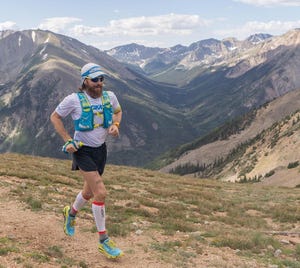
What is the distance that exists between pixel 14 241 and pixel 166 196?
13982 mm

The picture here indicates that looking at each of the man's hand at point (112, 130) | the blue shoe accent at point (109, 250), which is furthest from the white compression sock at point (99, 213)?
the man's hand at point (112, 130)

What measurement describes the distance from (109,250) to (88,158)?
2657 millimetres

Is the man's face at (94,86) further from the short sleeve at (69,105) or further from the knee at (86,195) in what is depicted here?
the knee at (86,195)

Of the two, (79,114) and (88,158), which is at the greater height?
(79,114)

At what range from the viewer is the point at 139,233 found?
1384 centimetres

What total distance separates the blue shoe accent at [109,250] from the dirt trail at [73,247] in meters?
Answer: 0.17

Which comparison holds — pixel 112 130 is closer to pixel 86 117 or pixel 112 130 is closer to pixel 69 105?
pixel 86 117

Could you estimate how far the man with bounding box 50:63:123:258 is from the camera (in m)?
10.6

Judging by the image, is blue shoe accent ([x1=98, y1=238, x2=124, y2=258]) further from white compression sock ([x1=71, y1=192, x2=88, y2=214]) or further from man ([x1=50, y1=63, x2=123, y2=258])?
white compression sock ([x1=71, y1=192, x2=88, y2=214])

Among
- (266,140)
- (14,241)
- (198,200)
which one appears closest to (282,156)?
(266,140)

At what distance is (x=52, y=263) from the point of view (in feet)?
33.4

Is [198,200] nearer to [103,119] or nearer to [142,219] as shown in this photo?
[142,219]

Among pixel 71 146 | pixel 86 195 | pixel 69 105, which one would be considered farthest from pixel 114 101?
pixel 86 195

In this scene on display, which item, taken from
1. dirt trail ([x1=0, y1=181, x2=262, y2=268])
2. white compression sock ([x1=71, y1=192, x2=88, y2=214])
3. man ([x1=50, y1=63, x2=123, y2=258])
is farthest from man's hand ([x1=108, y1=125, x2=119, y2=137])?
dirt trail ([x1=0, y1=181, x2=262, y2=268])
